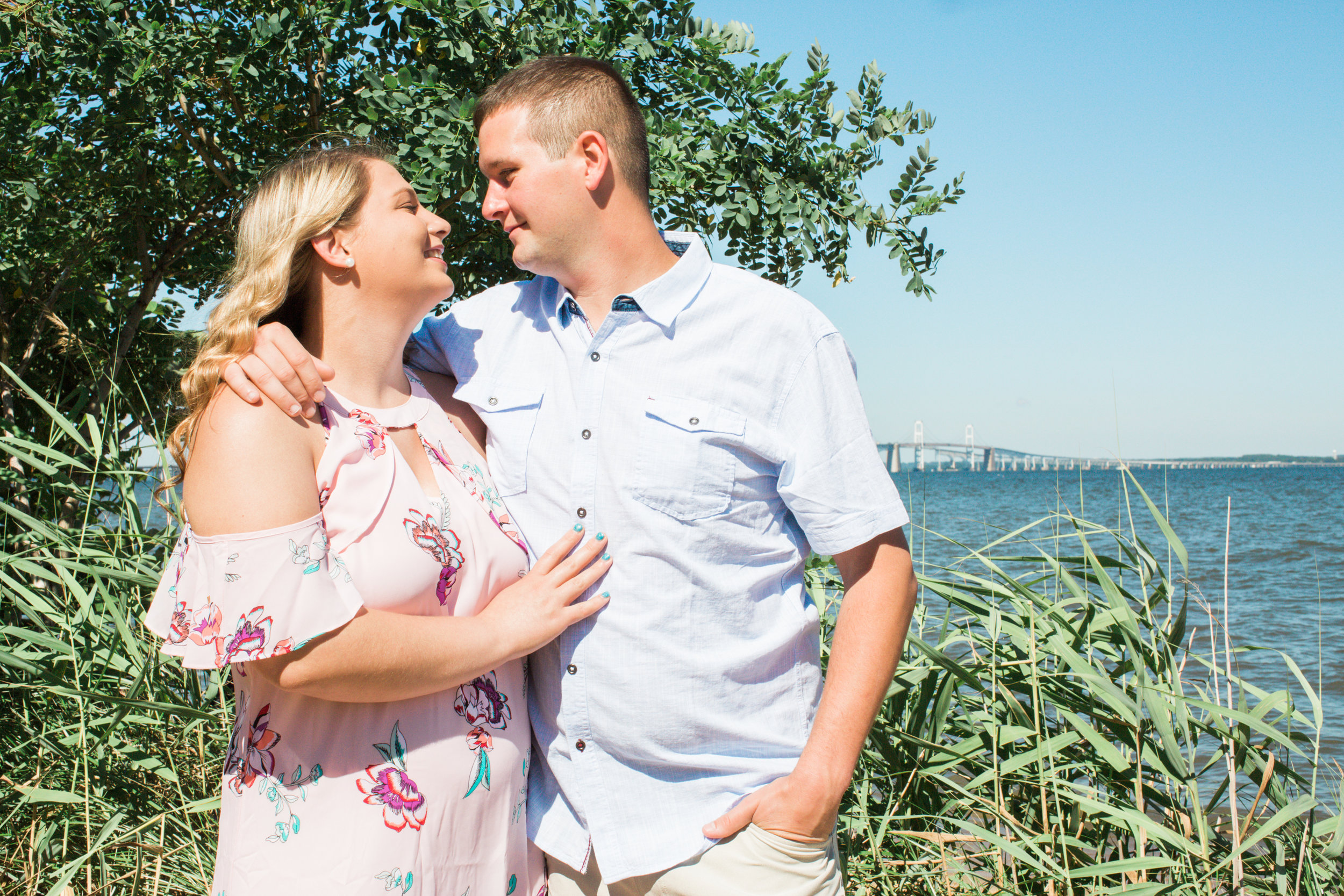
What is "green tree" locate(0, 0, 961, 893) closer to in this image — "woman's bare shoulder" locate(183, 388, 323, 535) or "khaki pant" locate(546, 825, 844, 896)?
"woman's bare shoulder" locate(183, 388, 323, 535)

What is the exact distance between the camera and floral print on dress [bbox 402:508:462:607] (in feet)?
5.02

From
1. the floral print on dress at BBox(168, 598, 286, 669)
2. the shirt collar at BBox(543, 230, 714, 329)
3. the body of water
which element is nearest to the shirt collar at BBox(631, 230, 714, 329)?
the shirt collar at BBox(543, 230, 714, 329)

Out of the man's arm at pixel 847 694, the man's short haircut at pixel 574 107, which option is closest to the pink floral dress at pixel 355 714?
the man's arm at pixel 847 694

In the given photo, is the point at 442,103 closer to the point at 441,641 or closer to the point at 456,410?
the point at 456,410

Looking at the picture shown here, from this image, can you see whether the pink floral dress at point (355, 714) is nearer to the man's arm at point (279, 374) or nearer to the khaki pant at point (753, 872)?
the man's arm at point (279, 374)

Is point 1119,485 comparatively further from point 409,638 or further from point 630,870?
point 409,638

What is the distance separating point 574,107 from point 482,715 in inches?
47.7

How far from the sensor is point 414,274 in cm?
173

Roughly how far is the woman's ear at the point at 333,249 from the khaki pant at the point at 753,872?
1.26 meters

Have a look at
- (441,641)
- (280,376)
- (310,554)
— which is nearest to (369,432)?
(280,376)

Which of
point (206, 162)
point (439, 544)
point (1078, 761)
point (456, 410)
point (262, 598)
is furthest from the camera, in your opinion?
point (206, 162)

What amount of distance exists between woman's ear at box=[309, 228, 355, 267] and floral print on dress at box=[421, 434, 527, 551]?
0.36 metres

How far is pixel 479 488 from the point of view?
5.74 ft

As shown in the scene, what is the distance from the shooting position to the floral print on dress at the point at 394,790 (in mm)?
1457
